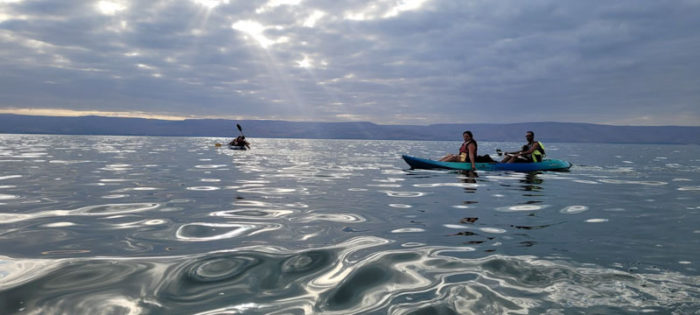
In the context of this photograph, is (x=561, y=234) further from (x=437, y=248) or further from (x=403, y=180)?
(x=403, y=180)

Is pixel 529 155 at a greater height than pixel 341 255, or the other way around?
pixel 529 155

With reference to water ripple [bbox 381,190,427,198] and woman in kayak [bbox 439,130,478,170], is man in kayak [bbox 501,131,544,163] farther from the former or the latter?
water ripple [bbox 381,190,427,198]

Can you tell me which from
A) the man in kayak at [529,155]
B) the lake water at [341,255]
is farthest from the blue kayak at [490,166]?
the lake water at [341,255]

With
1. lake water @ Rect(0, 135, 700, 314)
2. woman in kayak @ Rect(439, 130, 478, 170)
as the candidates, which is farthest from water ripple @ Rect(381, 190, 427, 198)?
woman in kayak @ Rect(439, 130, 478, 170)

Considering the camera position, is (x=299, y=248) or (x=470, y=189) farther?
(x=470, y=189)

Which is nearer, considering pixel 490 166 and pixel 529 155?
pixel 490 166

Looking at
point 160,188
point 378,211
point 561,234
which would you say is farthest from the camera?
point 160,188

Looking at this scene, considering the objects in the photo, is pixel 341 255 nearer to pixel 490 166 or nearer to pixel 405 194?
pixel 405 194

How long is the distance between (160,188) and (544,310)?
9597 mm

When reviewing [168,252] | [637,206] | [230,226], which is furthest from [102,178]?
[637,206]

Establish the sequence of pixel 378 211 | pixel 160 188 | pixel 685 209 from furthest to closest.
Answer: pixel 160 188, pixel 685 209, pixel 378 211

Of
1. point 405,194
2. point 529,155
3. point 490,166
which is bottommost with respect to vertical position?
point 405,194

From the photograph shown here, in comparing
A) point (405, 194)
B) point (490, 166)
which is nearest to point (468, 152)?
point (490, 166)

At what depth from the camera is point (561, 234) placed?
17.4 ft
